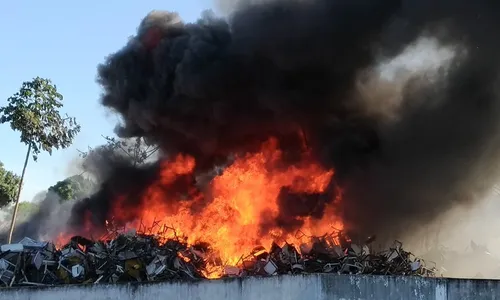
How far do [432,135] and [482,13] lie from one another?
4798 mm

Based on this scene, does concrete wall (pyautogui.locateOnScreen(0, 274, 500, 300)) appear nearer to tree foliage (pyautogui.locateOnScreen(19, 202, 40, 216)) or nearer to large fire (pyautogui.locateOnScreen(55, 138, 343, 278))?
large fire (pyautogui.locateOnScreen(55, 138, 343, 278))

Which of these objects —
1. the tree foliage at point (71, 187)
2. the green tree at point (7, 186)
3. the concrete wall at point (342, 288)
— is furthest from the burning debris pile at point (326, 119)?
the tree foliage at point (71, 187)

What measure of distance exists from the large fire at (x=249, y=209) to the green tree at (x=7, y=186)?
18.3 meters

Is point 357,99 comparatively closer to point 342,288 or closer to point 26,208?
point 342,288

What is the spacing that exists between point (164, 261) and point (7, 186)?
84.3ft

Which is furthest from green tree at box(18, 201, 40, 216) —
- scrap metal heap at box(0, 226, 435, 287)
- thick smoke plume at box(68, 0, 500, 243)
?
scrap metal heap at box(0, 226, 435, 287)

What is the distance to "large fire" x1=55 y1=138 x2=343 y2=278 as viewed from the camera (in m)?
22.3

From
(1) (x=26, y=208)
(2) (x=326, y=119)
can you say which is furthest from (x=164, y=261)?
(1) (x=26, y=208)

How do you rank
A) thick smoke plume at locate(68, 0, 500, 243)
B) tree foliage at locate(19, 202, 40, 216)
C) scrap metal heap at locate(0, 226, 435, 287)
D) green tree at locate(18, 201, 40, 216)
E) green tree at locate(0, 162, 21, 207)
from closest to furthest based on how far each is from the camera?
scrap metal heap at locate(0, 226, 435, 287) → thick smoke plume at locate(68, 0, 500, 243) → green tree at locate(0, 162, 21, 207) → green tree at locate(18, 201, 40, 216) → tree foliage at locate(19, 202, 40, 216)

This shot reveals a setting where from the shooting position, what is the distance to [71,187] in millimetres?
49312

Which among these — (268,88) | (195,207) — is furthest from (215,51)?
(195,207)

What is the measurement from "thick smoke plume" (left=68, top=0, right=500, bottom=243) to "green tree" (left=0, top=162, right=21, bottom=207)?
63.4ft

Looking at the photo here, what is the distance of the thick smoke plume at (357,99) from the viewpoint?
23078 millimetres

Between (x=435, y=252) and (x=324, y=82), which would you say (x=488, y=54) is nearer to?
(x=324, y=82)
